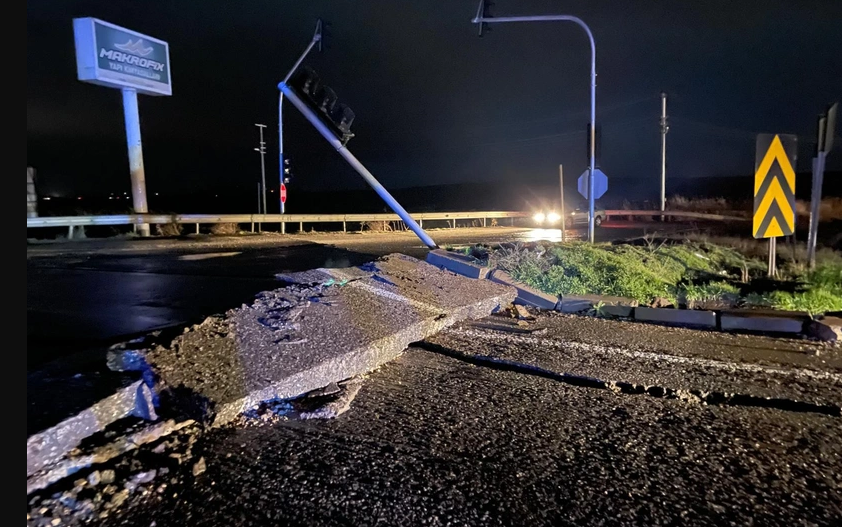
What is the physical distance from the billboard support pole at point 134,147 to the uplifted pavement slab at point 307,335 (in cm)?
1814

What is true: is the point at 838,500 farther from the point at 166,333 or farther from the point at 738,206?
the point at 738,206

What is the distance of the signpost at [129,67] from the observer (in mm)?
20375

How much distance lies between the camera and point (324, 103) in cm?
890

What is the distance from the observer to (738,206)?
35.1 meters

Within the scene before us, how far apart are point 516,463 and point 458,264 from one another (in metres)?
5.20

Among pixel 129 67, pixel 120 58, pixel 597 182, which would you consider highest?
pixel 120 58

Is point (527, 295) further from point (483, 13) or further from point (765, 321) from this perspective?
point (483, 13)

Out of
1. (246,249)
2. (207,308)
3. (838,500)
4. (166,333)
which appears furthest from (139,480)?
(246,249)

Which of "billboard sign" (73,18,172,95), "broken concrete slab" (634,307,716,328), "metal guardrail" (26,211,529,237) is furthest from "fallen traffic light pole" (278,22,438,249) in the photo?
"billboard sign" (73,18,172,95)

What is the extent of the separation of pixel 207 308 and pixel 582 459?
16.2 feet

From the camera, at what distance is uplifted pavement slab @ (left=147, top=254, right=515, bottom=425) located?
3591 mm

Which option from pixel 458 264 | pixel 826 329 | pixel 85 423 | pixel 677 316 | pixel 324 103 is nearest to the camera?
pixel 85 423

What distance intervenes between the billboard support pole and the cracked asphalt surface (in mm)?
21309

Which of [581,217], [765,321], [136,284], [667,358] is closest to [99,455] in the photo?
[667,358]
